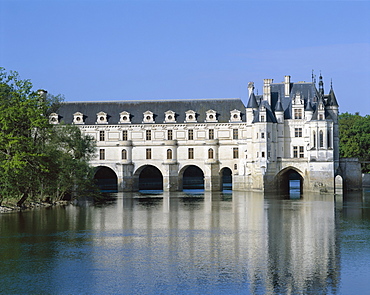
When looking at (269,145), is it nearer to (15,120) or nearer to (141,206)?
(141,206)

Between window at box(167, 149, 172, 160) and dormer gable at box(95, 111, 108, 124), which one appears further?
dormer gable at box(95, 111, 108, 124)

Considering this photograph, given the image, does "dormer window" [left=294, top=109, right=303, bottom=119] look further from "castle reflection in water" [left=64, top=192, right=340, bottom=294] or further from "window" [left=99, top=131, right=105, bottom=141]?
"castle reflection in water" [left=64, top=192, right=340, bottom=294]

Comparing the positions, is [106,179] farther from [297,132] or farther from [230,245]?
[230,245]

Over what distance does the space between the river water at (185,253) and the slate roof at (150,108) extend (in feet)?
112

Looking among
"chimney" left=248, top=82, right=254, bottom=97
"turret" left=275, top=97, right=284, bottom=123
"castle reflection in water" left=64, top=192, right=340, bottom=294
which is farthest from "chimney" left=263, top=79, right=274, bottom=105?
"castle reflection in water" left=64, top=192, right=340, bottom=294

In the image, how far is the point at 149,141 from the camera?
73875mm

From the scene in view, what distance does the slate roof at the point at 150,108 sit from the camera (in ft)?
242

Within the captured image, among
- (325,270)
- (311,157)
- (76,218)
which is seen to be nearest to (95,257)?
(325,270)

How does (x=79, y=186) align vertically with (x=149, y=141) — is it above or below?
below

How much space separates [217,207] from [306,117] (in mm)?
24739

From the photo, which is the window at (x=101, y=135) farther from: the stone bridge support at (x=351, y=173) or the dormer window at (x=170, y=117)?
the stone bridge support at (x=351, y=173)

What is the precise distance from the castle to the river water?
86.1ft

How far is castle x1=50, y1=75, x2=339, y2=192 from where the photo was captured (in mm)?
66312

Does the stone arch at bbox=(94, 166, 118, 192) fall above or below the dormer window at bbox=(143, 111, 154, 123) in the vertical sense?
below
